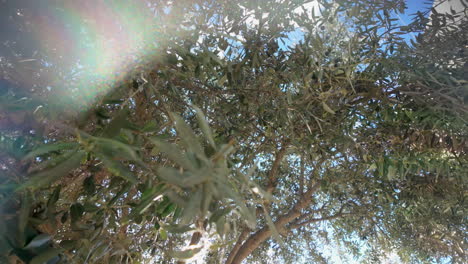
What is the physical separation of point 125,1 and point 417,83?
188 cm

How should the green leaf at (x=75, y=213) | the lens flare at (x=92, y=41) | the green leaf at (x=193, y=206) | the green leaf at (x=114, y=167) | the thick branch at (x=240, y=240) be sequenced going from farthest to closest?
1. the thick branch at (x=240, y=240)
2. the lens flare at (x=92, y=41)
3. the green leaf at (x=75, y=213)
4. the green leaf at (x=114, y=167)
5. the green leaf at (x=193, y=206)

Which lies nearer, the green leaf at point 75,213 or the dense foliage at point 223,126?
the dense foliage at point 223,126

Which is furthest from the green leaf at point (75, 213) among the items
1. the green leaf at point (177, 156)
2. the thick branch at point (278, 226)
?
the thick branch at point (278, 226)

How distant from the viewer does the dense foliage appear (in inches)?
32.1

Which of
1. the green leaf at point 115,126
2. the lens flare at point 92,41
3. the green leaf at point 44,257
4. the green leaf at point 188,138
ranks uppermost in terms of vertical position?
the lens flare at point 92,41

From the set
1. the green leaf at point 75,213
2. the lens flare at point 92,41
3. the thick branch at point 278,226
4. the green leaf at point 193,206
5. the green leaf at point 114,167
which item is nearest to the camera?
the green leaf at point 193,206

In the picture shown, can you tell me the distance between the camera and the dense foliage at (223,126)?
0.81 metres

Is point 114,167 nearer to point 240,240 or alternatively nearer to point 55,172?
point 55,172

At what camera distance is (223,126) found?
238cm

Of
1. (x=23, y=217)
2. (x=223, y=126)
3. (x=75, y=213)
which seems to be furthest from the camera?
(x=223, y=126)

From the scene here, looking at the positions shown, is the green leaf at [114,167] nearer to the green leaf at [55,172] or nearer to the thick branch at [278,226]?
the green leaf at [55,172]

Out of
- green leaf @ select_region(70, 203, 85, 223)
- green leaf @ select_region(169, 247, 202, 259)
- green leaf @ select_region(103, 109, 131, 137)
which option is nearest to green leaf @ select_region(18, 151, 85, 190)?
green leaf @ select_region(103, 109, 131, 137)

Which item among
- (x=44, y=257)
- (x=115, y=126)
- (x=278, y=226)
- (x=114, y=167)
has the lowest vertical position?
(x=44, y=257)

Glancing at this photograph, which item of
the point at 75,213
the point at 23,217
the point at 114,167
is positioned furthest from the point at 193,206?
the point at 75,213
